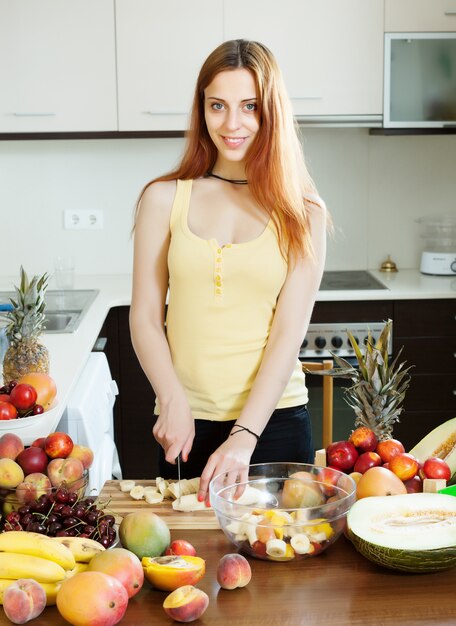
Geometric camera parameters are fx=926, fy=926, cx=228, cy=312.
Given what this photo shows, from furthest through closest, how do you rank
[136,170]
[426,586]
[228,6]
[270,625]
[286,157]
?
1. [136,170]
2. [228,6]
3. [286,157]
4. [426,586]
5. [270,625]

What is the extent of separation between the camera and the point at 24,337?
223 centimetres

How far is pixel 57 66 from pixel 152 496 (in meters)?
2.36

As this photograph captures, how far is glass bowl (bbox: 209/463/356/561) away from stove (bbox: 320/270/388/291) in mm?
2121

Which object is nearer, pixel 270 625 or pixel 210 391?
pixel 270 625


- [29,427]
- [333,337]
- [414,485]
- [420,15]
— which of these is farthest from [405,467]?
[420,15]

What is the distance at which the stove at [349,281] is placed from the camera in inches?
143

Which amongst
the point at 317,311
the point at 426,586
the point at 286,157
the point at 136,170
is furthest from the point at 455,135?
the point at 426,586

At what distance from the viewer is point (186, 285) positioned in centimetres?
190

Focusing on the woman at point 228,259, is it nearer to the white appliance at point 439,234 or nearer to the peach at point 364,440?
the peach at point 364,440

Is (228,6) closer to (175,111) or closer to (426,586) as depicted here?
(175,111)

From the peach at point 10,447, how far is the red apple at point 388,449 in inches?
24.4

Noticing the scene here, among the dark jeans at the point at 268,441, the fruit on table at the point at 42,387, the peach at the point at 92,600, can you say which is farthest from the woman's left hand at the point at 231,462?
the fruit on table at the point at 42,387

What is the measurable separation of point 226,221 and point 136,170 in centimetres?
209

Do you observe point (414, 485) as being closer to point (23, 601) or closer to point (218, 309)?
point (218, 309)
